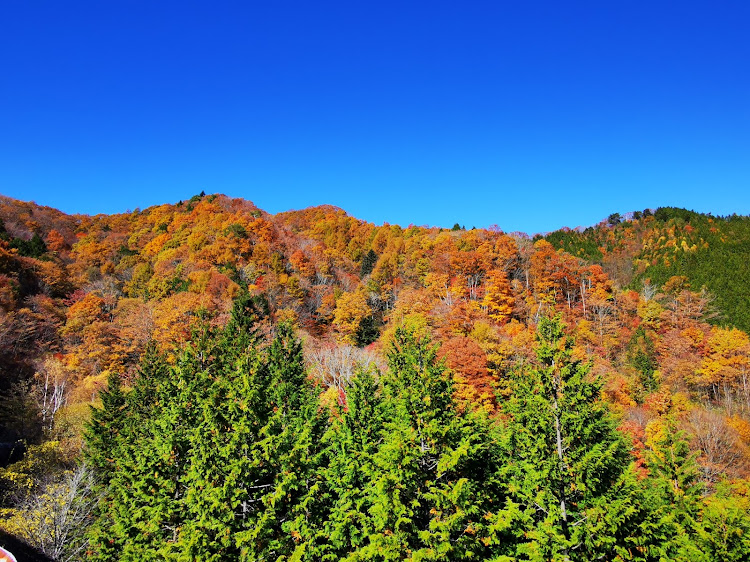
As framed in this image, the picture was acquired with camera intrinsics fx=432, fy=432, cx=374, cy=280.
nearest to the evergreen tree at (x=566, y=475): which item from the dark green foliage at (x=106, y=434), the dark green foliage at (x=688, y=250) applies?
the dark green foliage at (x=106, y=434)

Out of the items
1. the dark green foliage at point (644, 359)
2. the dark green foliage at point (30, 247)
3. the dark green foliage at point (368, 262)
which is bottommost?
the dark green foliage at point (644, 359)

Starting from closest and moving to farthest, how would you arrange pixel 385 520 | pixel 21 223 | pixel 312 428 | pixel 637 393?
pixel 385 520 < pixel 312 428 < pixel 637 393 < pixel 21 223

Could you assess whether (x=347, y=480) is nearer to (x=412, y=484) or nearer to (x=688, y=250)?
(x=412, y=484)

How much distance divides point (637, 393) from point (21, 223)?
83945 millimetres

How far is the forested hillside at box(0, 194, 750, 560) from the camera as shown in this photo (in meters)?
13.1

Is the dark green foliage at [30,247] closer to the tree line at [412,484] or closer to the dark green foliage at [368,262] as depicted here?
the dark green foliage at [368,262]

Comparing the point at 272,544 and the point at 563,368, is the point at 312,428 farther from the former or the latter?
the point at 563,368

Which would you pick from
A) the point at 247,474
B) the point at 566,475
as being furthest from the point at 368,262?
the point at 566,475

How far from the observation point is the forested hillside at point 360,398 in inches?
514

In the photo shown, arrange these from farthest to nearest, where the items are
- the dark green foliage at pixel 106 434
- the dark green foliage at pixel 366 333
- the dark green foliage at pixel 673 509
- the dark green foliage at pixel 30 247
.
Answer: the dark green foliage at pixel 30 247 < the dark green foliage at pixel 366 333 < the dark green foliage at pixel 106 434 < the dark green foliage at pixel 673 509

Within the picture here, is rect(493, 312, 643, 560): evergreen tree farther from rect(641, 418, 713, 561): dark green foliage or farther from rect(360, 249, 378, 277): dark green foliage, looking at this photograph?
rect(360, 249, 378, 277): dark green foliage

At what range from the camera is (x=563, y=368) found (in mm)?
14023

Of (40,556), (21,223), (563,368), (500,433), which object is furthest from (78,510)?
(21,223)

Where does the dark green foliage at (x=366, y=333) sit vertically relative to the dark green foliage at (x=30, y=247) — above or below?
below
